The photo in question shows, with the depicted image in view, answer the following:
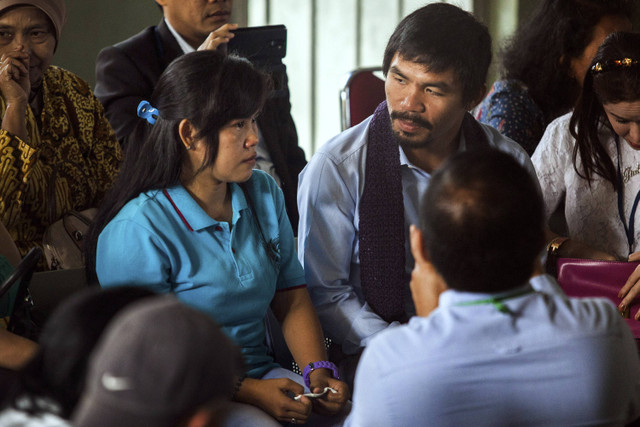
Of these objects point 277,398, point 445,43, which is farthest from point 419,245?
point 445,43

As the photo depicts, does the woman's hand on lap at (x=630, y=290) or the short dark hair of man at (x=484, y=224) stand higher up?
the short dark hair of man at (x=484, y=224)

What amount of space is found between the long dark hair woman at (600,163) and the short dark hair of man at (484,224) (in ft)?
3.40

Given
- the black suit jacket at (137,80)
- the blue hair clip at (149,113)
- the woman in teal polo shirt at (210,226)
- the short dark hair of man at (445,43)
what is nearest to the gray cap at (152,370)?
the woman in teal polo shirt at (210,226)

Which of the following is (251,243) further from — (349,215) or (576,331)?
(576,331)

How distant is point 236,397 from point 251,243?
32 centimetres

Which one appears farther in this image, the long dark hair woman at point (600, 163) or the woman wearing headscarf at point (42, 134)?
the long dark hair woman at point (600, 163)

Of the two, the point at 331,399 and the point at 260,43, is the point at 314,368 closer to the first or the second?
the point at 331,399

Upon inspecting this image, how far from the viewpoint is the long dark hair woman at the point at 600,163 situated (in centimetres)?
196

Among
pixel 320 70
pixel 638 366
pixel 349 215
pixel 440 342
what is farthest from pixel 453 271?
pixel 320 70

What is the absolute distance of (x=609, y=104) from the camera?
1987 mm

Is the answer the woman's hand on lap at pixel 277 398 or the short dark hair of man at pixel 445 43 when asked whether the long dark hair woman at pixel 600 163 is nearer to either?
the short dark hair of man at pixel 445 43

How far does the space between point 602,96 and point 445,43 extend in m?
0.53

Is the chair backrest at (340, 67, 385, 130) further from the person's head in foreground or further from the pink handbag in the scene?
the person's head in foreground

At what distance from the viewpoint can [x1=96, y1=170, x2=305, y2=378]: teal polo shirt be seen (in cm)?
146
